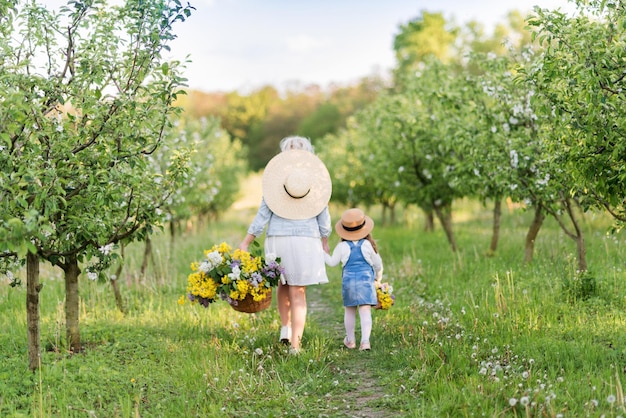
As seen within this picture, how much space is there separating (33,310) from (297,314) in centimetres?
278

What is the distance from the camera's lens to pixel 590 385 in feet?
18.5

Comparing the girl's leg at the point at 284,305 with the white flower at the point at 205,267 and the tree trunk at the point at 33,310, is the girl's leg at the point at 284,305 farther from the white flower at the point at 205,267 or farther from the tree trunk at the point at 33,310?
the tree trunk at the point at 33,310

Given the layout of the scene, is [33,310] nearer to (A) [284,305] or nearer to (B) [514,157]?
(A) [284,305]

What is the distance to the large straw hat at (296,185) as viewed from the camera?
7.38m

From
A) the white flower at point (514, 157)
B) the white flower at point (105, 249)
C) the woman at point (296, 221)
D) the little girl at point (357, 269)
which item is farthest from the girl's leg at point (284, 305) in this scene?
the white flower at point (514, 157)

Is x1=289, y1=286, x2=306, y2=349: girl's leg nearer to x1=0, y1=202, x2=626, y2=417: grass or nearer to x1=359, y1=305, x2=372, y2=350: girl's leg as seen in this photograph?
x1=0, y1=202, x2=626, y2=417: grass

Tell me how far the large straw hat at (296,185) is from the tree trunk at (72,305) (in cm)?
232

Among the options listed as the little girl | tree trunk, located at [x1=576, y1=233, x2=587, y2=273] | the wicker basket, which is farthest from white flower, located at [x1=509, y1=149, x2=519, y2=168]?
the wicker basket

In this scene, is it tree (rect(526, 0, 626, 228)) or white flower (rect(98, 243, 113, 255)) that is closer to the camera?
tree (rect(526, 0, 626, 228))

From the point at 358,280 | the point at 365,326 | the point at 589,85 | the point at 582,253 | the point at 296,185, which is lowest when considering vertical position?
the point at 365,326

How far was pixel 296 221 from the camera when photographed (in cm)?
739

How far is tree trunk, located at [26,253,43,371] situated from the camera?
650cm

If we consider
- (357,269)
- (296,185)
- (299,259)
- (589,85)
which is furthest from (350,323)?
(589,85)

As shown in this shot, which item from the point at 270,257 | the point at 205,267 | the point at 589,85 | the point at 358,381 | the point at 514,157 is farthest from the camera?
the point at 514,157
